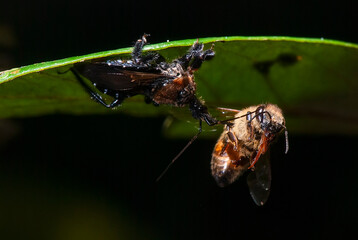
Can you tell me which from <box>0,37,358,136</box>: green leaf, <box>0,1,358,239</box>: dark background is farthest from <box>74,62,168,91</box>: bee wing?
<box>0,1,358,239</box>: dark background

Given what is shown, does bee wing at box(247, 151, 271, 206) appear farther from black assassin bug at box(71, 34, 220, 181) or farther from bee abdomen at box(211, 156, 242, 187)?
black assassin bug at box(71, 34, 220, 181)

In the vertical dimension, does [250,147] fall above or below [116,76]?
below

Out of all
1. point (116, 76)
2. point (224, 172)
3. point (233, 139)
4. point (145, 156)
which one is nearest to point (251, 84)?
point (233, 139)

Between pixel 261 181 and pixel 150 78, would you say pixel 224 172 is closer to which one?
pixel 261 181

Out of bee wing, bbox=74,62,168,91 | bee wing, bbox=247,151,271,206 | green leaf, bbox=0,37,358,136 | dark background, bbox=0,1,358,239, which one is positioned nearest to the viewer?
green leaf, bbox=0,37,358,136

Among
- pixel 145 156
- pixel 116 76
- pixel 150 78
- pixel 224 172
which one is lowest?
pixel 145 156

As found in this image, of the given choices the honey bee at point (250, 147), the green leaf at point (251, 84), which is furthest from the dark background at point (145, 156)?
the honey bee at point (250, 147)
